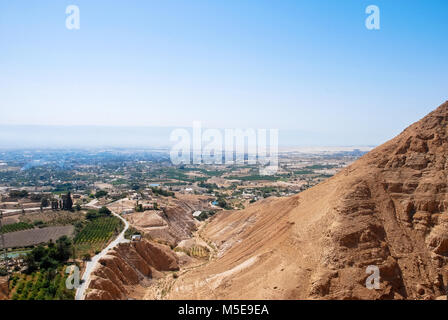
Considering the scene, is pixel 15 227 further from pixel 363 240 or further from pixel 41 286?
pixel 363 240

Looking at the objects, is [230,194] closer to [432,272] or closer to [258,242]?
[258,242]

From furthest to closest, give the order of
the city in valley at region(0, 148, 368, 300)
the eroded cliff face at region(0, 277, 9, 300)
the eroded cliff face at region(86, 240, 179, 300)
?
the city in valley at region(0, 148, 368, 300)
the eroded cliff face at region(86, 240, 179, 300)
the eroded cliff face at region(0, 277, 9, 300)

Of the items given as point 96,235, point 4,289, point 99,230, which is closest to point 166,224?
point 99,230

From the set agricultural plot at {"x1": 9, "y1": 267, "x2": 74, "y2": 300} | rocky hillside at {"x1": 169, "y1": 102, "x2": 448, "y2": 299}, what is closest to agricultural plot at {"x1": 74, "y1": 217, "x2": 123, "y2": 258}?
agricultural plot at {"x1": 9, "y1": 267, "x2": 74, "y2": 300}

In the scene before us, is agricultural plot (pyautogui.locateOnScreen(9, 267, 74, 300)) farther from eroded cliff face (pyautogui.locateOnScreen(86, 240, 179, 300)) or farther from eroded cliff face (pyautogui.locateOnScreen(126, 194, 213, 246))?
eroded cliff face (pyautogui.locateOnScreen(126, 194, 213, 246))

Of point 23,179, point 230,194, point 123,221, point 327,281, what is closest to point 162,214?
point 123,221

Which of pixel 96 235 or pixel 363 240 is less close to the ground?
pixel 363 240

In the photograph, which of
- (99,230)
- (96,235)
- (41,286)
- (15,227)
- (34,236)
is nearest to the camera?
(41,286)
